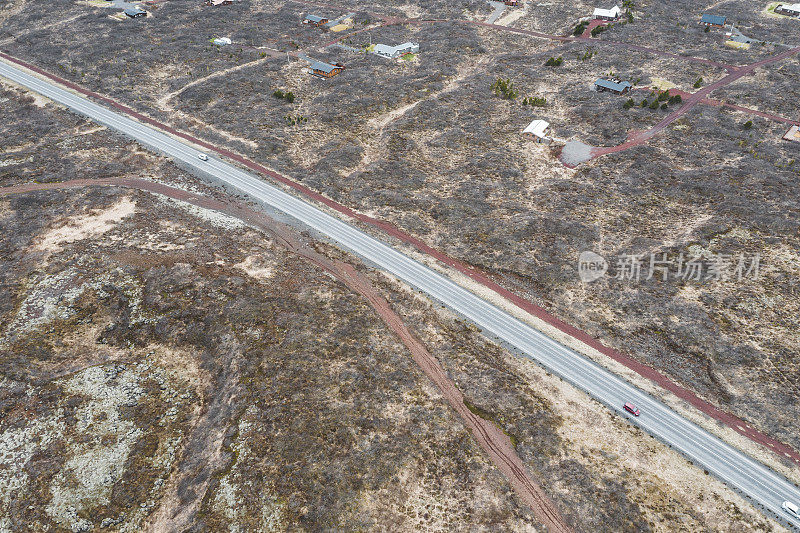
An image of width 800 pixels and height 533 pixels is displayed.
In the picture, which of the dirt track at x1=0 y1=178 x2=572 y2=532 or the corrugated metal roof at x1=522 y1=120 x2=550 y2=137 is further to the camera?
the corrugated metal roof at x1=522 y1=120 x2=550 y2=137

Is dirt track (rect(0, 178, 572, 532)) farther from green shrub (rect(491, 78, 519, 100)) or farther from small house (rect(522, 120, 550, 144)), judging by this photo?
green shrub (rect(491, 78, 519, 100))

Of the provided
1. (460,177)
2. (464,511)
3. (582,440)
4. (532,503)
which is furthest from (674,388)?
(460,177)

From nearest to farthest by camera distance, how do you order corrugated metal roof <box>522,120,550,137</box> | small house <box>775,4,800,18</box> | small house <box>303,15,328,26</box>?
corrugated metal roof <box>522,120,550,137</box>, small house <box>775,4,800,18</box>, small house <box>303,15,328,26</box>

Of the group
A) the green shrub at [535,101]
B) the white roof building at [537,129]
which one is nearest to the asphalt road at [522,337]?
the white roof building at [537,129]

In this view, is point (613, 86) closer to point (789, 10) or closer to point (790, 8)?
point (789, 10)

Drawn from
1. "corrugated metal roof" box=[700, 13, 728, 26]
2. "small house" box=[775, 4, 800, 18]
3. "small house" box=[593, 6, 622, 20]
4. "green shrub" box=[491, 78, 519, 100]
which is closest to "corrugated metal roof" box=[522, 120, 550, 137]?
"green shrub" box=[491, 78, 519, 100]

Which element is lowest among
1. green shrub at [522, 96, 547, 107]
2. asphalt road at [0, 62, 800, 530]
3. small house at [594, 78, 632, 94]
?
asphalt road at [0, 62, 800, 530]

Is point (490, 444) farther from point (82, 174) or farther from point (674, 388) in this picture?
point (82, 174)
